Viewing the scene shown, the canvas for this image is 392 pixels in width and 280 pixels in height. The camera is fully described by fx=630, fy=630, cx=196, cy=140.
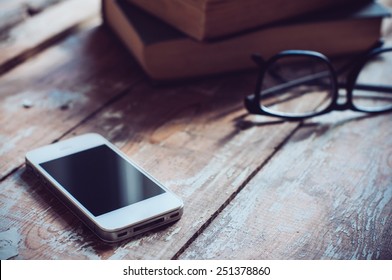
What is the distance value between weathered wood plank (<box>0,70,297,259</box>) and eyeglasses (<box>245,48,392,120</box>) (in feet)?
0.13

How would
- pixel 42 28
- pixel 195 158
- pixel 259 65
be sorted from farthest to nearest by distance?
pixel 42 28 < pixel 259 65 < pixel 195 158

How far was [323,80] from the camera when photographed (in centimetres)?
105

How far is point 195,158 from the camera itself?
0.84 metres

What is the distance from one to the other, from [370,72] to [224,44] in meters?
0.27

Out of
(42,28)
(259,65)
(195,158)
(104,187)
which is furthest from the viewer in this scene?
(42,28)

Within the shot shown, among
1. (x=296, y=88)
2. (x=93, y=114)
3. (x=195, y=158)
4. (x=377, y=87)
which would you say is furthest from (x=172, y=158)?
(x=377, y=87)

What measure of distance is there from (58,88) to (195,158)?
0.93 ft

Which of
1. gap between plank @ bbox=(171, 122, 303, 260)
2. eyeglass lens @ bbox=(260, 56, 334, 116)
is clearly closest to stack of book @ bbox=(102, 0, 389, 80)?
eyeglass lens @ bbox=(260, 56, 334, 116)

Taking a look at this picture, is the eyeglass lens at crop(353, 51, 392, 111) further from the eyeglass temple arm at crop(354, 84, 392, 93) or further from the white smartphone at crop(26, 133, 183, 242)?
the white smartphone at crop(26, 133, 183, 242)

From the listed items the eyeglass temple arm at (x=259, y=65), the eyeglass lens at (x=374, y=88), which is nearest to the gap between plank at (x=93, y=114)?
the eyeglass temple arm at (x=259, y=65)

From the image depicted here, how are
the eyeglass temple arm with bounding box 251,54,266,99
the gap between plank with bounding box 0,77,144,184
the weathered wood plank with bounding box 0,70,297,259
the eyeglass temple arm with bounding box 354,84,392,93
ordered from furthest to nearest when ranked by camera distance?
the eyeglass temple arm with bounding box 354,84,392,93 < the eyeglass temple arm with bounding box 251,54,266,99 < the gap between plank with bounding box 0,77,144,184 < the weathered wood plank with bounding box 0,70,297,259

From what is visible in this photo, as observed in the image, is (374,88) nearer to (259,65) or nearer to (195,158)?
(259,65)

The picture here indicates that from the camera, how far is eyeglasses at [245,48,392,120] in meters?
0.94

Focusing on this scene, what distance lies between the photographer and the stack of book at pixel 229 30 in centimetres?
98
